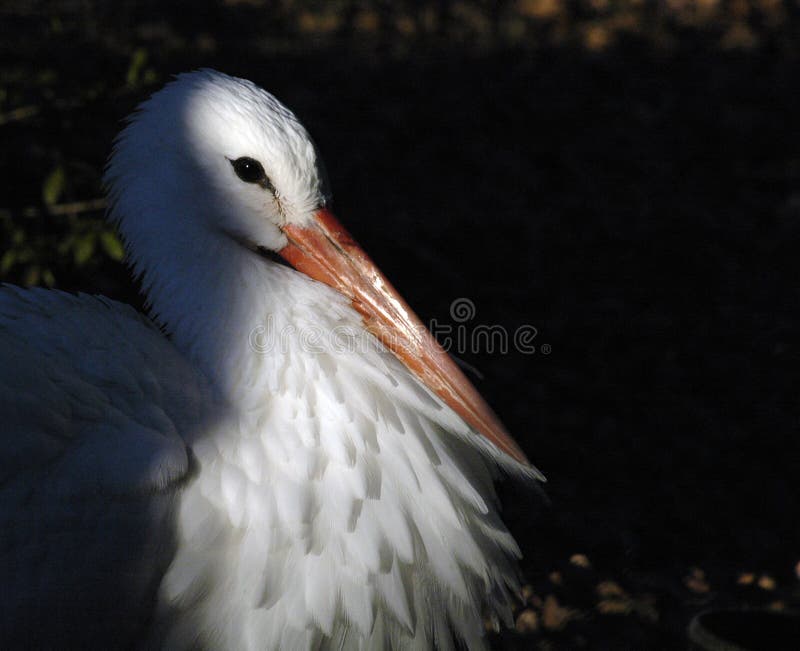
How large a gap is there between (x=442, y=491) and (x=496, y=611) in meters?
0.34

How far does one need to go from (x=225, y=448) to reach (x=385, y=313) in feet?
1.40

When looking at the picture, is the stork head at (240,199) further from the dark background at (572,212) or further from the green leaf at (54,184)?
the green leaf at (54,184)

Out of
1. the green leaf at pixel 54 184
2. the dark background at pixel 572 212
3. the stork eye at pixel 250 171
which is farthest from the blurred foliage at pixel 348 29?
the stork eye at pixel 250 171

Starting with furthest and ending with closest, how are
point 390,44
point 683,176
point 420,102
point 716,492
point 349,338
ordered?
point 390,44 < point 420,102 < point 683,176 < point 716,492 < point 349,338

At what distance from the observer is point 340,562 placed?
6.09ft

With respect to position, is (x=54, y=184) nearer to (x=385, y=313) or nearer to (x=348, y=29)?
(x=385, y=313)

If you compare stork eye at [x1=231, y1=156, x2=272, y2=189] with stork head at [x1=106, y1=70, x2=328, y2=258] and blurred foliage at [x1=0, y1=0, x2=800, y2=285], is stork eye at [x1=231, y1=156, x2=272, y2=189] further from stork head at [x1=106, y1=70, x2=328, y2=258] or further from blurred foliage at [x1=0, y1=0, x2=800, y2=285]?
blurred foliage at [x1=0, y1=0, x2=800, y2=285]

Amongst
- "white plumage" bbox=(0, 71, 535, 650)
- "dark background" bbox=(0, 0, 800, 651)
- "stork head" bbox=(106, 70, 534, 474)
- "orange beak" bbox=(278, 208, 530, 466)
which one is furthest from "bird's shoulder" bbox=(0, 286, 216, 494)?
"dark background" bbox=(0, 0, 800, 651)

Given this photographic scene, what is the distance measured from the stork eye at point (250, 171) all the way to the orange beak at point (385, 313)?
0.12 m

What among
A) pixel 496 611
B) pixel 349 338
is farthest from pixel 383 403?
pixel 496 611

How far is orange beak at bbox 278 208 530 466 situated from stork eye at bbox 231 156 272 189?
4.7 inches

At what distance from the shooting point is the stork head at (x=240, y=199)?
6.32ft

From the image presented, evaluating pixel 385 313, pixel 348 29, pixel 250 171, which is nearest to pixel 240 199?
pixel 250 171

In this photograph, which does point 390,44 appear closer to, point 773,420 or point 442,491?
point 773,420
